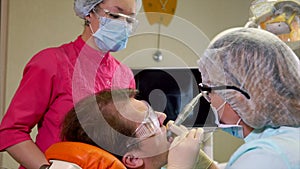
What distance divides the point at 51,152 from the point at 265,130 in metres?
0.62

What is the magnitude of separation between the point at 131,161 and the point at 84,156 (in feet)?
0.74

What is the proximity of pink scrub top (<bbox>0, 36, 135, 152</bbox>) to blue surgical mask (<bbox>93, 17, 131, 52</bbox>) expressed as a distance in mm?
48

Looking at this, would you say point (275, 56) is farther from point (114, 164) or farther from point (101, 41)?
point (101, 41)

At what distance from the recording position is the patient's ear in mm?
1353

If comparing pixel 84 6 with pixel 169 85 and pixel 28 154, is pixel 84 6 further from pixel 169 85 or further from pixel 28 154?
pixel 169 85

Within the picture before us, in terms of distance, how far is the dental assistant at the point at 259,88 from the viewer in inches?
41.8

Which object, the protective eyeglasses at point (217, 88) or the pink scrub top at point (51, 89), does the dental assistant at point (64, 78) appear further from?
the protective eyeglasses at point (217, 88)

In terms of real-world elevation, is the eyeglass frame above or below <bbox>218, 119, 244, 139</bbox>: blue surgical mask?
above

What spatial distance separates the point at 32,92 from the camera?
1.53 metres

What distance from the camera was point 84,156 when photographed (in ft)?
3.87

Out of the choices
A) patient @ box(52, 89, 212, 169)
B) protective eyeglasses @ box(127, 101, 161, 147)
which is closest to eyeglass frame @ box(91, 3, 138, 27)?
patient @ box(52, 89, 212, 169)

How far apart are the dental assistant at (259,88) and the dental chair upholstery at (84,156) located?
0.33 metres

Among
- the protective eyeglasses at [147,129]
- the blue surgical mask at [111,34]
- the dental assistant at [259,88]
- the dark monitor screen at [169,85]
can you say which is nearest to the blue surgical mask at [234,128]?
the dental assistant at [259,88]

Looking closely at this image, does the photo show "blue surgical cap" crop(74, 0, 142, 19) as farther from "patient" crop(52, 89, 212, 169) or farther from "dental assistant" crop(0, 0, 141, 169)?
"patient" crop(52, 89, 212, 169)
